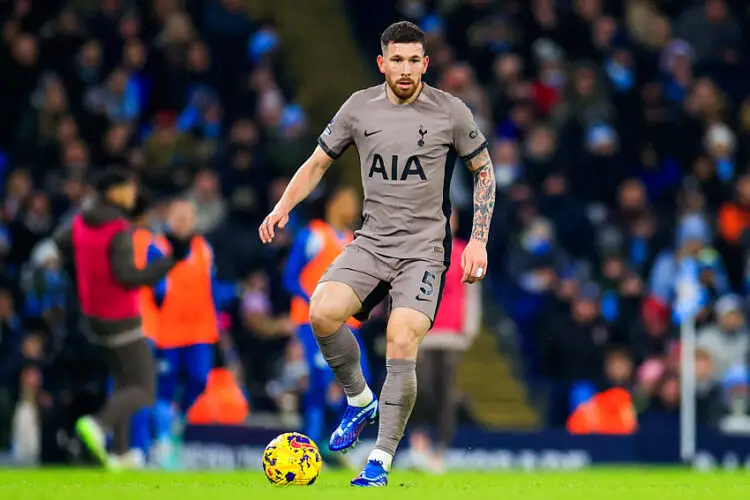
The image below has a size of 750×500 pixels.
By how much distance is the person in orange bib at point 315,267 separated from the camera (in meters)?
13.4

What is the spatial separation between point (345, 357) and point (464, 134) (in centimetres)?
148

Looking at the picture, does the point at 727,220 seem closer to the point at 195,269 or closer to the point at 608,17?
the point at 608,17

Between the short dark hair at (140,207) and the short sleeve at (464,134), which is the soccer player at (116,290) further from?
the short sleeve at (464,134)

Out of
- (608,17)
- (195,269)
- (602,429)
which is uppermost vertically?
(608,17)

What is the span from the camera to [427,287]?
9.21m

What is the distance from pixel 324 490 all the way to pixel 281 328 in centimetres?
888

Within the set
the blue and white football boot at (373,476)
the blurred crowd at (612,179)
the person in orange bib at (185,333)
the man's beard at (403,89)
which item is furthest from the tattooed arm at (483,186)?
the blurred crowd at (612,179)

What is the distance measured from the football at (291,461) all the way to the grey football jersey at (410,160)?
1209 millimetres

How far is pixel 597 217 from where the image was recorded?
18953 millimetres

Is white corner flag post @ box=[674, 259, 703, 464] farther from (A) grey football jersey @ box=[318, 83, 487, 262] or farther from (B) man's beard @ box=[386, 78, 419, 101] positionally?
(B) man's beard @ box=[386, 78, 419, 101]

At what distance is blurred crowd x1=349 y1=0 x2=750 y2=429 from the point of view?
17078mm

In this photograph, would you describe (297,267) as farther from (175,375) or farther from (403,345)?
(403,345)

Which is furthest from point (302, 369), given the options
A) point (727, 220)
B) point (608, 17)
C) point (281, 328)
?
point (608, 17)

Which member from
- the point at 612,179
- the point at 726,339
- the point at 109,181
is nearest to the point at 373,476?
the point at 109,181
